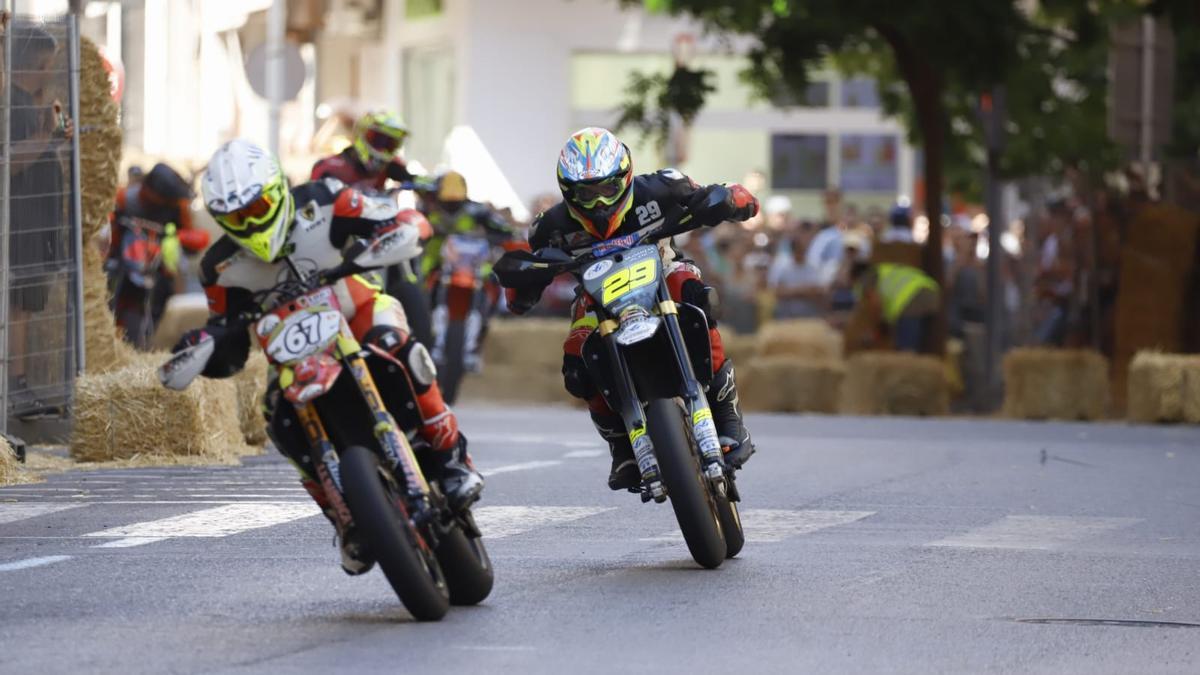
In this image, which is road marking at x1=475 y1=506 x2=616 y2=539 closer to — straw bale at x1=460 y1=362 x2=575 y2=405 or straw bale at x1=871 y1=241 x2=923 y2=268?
straw bale at x1=871 y1=241 x2=923 y2=268

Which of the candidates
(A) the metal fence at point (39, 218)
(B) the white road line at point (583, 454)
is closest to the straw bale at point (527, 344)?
(B) the white road line at point (583, 454)

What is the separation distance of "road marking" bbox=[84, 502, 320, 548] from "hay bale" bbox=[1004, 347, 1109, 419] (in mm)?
10980

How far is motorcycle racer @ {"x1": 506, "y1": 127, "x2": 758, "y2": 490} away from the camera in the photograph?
9742mm

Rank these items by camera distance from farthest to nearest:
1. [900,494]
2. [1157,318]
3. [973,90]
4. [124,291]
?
[973,90], [1157,318], [124,291], [900,494]

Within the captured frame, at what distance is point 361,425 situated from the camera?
8.23m

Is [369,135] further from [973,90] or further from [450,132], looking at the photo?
[450,132]

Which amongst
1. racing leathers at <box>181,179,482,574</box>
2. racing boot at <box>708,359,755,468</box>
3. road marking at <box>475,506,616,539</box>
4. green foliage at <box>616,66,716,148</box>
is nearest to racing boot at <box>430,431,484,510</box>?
racing leathers at <box>181,179,482,574</box>

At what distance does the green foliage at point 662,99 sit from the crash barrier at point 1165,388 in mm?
6328

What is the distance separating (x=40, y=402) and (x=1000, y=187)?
1361 centimetres

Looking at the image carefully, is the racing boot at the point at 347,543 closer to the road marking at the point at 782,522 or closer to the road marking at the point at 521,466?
the road marking at the point at 782,522

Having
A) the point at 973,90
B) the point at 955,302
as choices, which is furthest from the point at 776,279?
the point at 973,90

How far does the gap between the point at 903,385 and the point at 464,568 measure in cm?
1457

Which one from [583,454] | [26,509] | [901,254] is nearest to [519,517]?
[26,509]

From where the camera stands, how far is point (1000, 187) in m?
26.6
